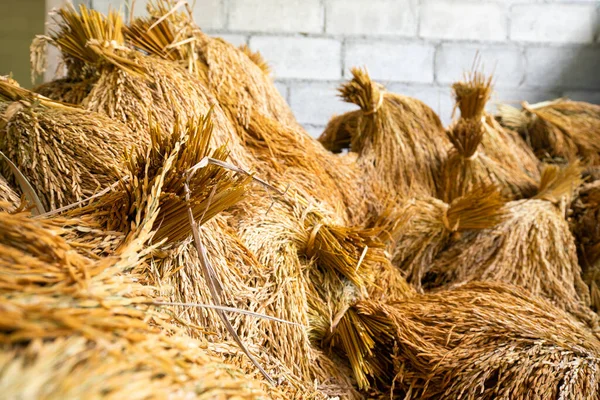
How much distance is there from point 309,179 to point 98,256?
534 millimetres

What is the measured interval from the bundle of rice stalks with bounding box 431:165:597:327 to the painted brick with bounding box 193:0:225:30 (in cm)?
156

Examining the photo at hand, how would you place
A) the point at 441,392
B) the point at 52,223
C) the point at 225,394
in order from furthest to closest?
the point at 441,392
the point at 52,223
the point at 225,394

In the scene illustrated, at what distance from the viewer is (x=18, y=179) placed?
2.00ft

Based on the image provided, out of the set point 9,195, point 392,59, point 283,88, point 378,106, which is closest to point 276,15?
point 283,88

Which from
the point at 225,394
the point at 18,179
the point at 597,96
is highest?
the point at 597,96

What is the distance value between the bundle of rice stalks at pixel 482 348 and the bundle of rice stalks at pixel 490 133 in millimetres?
538

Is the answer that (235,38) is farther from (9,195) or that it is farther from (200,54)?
(9,195)

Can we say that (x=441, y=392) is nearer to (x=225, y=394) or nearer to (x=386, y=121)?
(x=225, y=394)

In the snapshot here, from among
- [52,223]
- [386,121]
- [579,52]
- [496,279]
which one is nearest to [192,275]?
[52,223]

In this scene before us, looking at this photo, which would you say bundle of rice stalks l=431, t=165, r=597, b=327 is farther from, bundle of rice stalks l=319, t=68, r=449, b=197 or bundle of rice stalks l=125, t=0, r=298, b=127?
bundle of rice stalks l=125, t=0, r=298, b=127

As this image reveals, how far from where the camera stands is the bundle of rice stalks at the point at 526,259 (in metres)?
1.07

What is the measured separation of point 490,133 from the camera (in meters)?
1.45

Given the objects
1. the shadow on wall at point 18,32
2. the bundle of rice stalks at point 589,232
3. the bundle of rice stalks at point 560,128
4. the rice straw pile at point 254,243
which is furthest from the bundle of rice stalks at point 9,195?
the shadow on wall at point 18,32

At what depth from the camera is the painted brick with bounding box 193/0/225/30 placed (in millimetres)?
2217
